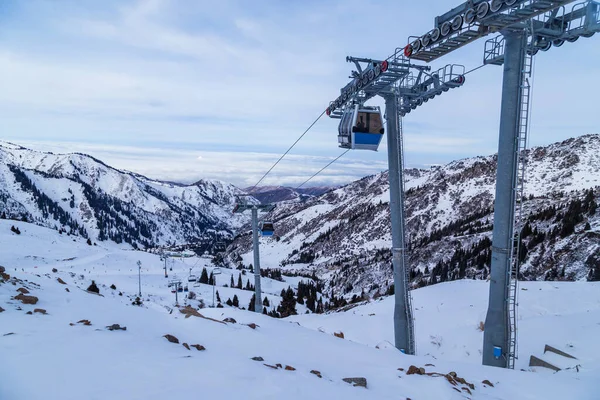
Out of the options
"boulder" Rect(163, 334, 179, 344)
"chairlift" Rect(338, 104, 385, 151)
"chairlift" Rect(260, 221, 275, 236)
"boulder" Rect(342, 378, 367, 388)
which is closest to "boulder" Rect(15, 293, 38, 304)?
"boulder" Rect(163, 334, 179, 344)

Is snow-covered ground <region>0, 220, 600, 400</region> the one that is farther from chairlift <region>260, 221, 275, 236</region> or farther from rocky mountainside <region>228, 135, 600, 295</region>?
rocky mountainside <region>228, 135, 600, 295</region>

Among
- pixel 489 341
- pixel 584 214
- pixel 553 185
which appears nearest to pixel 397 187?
pixel 489 341

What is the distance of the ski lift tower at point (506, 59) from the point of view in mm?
9055

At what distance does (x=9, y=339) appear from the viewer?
26.0 feet

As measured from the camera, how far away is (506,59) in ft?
32.7

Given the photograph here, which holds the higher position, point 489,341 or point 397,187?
point 397,187

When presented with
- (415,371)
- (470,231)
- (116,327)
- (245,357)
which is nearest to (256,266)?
(116,327)

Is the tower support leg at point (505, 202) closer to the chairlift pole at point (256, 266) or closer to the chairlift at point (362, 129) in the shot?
the chairlift at point (362, 129)

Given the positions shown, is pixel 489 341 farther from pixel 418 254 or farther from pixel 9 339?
pixel 418 254

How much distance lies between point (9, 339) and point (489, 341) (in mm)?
13374

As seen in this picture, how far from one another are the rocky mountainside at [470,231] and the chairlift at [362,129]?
18.6 metres

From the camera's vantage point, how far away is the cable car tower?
40.3ft

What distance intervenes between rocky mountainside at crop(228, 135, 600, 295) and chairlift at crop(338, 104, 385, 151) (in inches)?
734

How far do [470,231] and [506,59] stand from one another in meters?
95.7
